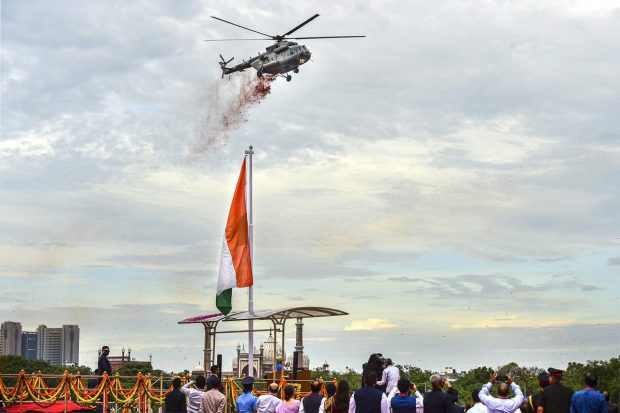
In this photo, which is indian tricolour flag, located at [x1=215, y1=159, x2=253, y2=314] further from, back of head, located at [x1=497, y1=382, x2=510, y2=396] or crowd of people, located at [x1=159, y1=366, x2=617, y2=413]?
back of head, located at [x1=497, y1=382, x2=510, y2=396]

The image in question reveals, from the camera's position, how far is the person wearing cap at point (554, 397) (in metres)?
15.1

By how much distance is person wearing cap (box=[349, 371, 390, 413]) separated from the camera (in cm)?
1451

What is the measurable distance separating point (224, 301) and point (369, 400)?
1722 centimetres

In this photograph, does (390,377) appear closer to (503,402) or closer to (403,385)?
(403,385)

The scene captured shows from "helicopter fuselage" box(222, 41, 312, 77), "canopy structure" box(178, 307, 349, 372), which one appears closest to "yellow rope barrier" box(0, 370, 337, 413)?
"canopy structure" box(178, 307, 349, 372)

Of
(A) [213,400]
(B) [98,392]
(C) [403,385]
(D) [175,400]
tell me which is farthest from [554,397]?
(B) [98,392]

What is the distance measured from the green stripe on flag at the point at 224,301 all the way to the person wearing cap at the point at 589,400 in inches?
708

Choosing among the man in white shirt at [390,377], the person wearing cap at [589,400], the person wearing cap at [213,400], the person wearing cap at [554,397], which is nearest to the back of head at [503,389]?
the person wearing cap at [554,397]

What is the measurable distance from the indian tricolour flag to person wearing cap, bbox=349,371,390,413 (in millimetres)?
16831

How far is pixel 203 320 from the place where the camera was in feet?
95.8

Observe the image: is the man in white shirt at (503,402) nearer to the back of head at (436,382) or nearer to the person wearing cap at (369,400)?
the back of head at (436,382)

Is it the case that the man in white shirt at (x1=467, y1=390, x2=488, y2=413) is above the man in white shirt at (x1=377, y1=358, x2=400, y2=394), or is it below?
below

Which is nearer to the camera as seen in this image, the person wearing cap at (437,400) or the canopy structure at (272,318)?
the person wearing cap at (437,400)

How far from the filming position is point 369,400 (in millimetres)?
14523
